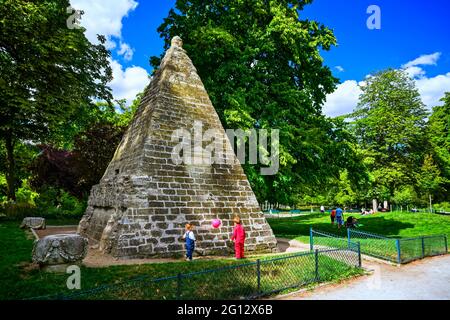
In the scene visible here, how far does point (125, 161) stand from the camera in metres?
11.3

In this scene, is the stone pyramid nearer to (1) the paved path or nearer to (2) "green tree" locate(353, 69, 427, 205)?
(1) the paved path

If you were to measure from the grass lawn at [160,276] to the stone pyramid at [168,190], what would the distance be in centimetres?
136

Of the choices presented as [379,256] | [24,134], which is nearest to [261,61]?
[379,256]

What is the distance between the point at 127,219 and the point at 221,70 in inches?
369

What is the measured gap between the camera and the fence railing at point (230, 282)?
619 cm

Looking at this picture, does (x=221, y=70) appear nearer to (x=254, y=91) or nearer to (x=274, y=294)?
(x=254, y=91)

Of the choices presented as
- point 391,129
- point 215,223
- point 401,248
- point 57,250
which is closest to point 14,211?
point 57,250

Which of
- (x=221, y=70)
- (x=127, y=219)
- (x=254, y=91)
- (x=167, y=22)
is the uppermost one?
(x=167, y=22)

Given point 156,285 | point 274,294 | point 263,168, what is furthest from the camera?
point 263,168

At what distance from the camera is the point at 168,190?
1021cm

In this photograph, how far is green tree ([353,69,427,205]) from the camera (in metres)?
32.3

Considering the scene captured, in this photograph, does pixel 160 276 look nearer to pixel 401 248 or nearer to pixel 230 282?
pixel 230 282

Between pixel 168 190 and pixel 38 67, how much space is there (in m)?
13.6

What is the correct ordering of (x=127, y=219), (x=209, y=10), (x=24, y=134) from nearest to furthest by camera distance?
(x=127, y=219) → (x=209, y=10) → (x=24, y=134)
